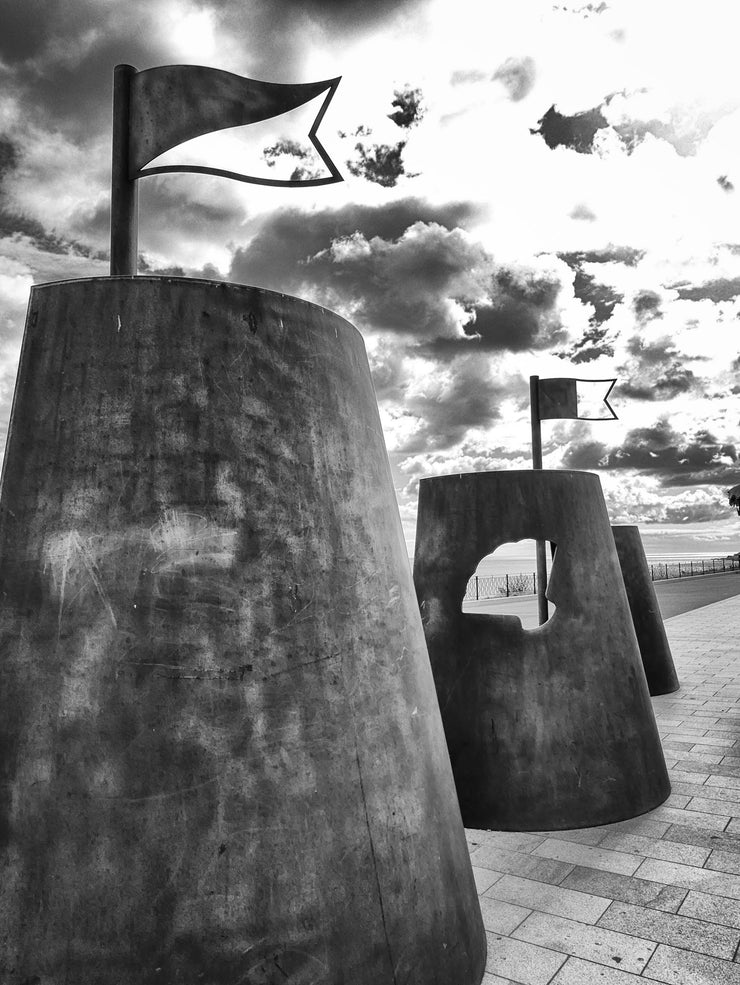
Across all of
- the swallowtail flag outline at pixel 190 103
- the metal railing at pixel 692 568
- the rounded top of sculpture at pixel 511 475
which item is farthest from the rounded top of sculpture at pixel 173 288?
the metal railing at pixel 692 568

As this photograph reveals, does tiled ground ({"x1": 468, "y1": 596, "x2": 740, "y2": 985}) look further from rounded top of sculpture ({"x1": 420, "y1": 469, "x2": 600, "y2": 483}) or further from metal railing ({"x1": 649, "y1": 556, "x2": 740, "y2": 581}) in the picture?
metal railing ({"x1": 649, "y1": 556, "x2": 740, "y2": 581})

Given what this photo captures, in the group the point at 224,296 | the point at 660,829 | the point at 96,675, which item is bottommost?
the point at 660,829

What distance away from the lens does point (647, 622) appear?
364 inches

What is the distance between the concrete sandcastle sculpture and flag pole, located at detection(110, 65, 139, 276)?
1.20 ft

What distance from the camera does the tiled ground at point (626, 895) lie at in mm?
3158

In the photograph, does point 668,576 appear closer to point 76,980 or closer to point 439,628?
point 439,628

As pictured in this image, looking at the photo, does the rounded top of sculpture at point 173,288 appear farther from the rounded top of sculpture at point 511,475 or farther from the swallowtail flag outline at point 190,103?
the rounded top of sculpture at point 511,475

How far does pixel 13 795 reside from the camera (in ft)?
7.39

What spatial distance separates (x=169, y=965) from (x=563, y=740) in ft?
10.8

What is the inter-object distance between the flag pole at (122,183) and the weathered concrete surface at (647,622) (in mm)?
7677

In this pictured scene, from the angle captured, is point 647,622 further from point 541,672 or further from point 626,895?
point 626,895

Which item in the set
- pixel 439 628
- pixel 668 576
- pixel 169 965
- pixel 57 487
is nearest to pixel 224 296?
pixel 57 487

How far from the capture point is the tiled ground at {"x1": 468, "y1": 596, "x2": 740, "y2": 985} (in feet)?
10.4

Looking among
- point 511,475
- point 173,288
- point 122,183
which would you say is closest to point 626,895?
point 511,475
